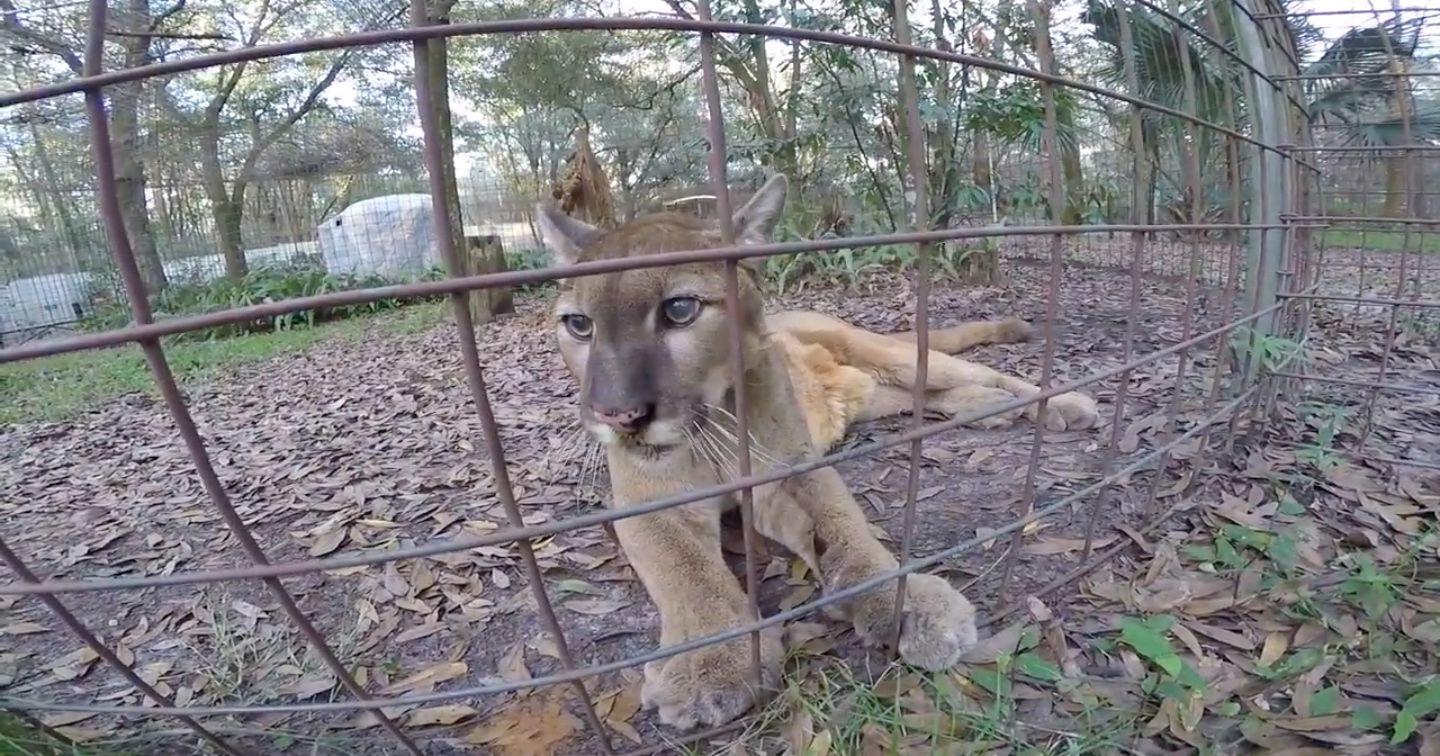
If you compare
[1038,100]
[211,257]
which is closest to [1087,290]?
[1038,100]

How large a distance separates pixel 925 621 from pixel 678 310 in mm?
862

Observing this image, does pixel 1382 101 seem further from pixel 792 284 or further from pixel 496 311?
pixel 496 311

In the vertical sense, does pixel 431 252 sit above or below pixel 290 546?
above

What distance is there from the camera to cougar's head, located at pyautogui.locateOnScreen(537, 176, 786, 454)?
5.37 feet

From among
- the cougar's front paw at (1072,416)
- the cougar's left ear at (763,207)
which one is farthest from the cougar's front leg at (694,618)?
the cougar's front paw at (1072,416)

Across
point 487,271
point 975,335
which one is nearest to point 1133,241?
point 975,335

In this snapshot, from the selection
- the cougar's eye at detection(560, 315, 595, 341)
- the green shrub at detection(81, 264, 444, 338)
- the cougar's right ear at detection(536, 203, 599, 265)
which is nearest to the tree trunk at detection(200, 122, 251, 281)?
the green shrub at detection(81, 264, 444, 338)

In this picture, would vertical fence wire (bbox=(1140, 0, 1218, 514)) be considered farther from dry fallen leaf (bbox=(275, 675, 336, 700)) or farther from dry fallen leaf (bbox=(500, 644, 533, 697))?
dry fallen leaf (bbox=(275, 675, 336, 700))

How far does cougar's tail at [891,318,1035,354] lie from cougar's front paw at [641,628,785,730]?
2.49 meters

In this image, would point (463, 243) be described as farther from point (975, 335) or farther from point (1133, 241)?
point (1133, 241)

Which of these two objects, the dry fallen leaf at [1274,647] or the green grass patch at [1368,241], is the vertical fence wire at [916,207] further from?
the green grass patch at [1368,241]

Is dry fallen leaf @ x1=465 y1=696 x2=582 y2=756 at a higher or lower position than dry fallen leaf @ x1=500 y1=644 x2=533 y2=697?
lower

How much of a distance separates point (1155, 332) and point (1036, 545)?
2.89 meters

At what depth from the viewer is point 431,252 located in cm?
811
